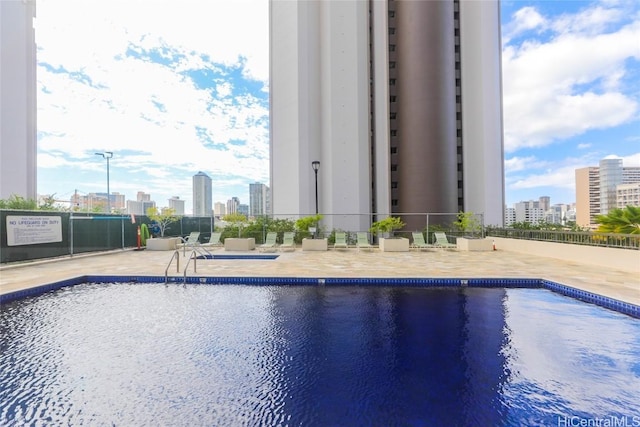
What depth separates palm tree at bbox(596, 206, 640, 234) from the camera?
8.39 metres

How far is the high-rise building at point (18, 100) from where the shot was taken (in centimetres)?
2359

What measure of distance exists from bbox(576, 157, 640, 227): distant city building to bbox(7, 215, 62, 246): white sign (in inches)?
859

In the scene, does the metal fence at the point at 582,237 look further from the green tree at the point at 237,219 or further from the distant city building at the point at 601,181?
the green tree at the point at 237,219

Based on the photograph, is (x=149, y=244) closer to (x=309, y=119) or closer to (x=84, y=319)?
(x=84, y=319)

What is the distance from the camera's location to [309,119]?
75.1 ft

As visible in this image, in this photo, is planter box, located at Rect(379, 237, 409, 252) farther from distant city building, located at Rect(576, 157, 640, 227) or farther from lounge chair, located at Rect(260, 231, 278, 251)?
distant city building, located at Rect(576, 157, 640, 227)

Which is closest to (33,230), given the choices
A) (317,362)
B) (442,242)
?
(317,362)

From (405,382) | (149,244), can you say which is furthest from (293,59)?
(405,382)

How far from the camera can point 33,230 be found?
980 cm

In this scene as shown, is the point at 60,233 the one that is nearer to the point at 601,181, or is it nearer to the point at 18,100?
the point at 18,100

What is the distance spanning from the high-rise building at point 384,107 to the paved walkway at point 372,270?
11.9 meters

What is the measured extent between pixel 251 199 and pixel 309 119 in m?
11.9

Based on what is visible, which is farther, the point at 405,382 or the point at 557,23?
the point at 557,23

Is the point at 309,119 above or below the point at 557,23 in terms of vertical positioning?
below
